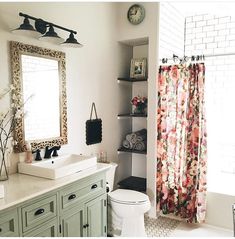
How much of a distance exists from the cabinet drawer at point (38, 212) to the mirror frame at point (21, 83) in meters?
0.58

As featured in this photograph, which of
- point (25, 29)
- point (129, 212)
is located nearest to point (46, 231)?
point (129, 212)

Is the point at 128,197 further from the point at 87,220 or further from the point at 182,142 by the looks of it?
the point at 182,142

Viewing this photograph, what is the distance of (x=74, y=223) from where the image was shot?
6.92 feet

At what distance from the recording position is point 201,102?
2.88 metres

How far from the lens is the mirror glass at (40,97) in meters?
2.25

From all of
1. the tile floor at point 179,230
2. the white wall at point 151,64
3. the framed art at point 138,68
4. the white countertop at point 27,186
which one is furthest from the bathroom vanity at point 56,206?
the framed art at point 138,68

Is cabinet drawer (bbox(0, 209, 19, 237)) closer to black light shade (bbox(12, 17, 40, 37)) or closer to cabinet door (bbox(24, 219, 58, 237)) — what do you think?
cabinet door (bbox(24, 219, 58, 237))

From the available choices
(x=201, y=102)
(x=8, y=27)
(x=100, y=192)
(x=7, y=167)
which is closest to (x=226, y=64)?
(x=201, y=102)

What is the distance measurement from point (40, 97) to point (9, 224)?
3.83 ft

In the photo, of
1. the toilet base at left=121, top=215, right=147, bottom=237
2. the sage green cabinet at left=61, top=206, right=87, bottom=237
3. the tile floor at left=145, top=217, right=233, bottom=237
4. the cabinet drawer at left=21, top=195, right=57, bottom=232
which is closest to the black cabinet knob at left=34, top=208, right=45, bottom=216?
the cabinet drawer at left=21, top=195, right=57, bottom=232

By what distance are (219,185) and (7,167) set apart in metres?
2.42

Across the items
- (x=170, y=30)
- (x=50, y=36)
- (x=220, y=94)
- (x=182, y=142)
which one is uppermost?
(x=170, y=30)

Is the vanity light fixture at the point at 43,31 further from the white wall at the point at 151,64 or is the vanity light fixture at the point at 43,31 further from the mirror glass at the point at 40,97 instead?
the white wall at the point at 151,64

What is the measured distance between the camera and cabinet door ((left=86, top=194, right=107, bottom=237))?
228cm
